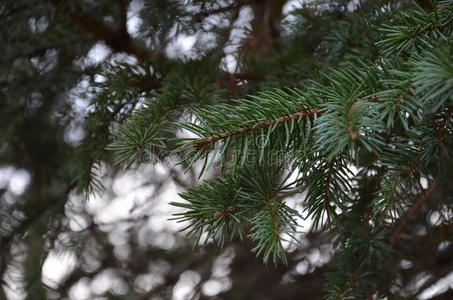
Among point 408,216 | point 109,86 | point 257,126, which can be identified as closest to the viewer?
point 257,126

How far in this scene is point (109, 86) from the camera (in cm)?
76

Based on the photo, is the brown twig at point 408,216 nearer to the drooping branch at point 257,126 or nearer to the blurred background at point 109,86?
the blurred background at point 109,86

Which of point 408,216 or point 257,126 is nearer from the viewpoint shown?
point 257,126

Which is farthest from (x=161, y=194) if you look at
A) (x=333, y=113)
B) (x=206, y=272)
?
(x=333, y=113)

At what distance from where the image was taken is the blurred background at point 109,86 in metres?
0.78

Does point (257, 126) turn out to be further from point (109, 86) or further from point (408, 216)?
point (408, 216)

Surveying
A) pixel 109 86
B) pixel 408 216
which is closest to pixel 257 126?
pixel 109 86

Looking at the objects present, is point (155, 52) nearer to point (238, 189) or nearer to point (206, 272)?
point (238, 189)

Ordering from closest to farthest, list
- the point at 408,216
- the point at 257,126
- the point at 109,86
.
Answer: the point at 257,126, the point at 109,86, the point at 408,216

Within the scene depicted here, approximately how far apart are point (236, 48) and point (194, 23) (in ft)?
0.47

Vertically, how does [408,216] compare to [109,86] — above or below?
below

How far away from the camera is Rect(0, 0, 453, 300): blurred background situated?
78 cm

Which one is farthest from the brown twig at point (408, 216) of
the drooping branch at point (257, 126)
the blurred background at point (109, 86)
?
the drooping branch at point (257, 126)

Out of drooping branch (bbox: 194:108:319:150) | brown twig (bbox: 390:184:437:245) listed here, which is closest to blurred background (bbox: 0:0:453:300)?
brown twig (bbox: 390:184:437:245)
